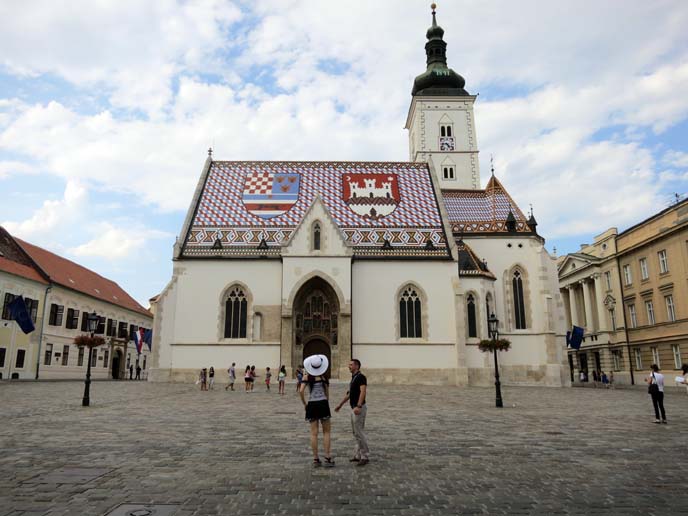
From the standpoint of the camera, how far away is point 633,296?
42594 millimetres

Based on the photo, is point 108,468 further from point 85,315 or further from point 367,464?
point 85,315

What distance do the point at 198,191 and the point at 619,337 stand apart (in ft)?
120

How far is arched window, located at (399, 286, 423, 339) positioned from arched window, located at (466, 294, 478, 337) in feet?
A: 11.8

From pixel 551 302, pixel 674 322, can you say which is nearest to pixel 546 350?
pixel 551 302

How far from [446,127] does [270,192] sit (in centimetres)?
2170

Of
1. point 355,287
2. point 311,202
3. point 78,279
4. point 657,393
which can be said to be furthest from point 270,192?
point 657,393

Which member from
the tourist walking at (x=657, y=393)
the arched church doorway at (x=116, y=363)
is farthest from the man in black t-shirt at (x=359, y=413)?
the arched church doorway at (x=116, y=363)

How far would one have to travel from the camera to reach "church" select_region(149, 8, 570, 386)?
34000mm

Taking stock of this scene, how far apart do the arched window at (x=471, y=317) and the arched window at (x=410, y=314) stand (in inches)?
142

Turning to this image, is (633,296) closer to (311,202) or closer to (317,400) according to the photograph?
(311,202)

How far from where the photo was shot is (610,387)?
38.2 meters

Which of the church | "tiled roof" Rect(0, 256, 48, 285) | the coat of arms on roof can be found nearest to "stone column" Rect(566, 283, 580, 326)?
the church

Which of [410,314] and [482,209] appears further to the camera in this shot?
[482,209]

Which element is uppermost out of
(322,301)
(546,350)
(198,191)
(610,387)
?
(198,191)
